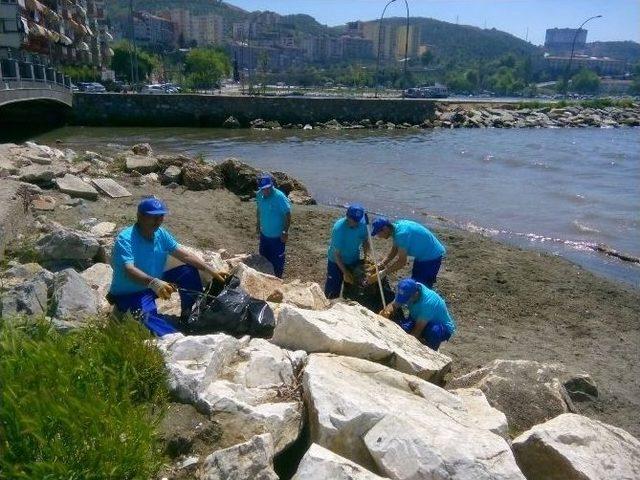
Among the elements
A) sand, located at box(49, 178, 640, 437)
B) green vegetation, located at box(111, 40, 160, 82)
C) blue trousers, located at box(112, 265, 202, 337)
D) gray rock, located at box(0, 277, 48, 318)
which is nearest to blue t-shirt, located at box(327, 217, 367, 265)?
sand, located at box(49, 178, 640, 437)

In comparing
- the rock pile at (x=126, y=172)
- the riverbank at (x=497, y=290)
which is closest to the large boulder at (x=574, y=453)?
the riverbank at (x=497, y=290)

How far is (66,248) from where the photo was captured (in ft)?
20.9

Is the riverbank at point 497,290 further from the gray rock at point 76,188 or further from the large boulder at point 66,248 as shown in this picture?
the large boulder at point 66,248

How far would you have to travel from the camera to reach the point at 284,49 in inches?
7751

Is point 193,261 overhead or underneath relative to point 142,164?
overhead

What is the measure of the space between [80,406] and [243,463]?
0.79m

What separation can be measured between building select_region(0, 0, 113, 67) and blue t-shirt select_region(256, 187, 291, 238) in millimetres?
29290

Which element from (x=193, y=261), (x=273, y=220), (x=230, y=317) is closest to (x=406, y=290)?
(x=230, y=317)

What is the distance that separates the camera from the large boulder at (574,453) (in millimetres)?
3264

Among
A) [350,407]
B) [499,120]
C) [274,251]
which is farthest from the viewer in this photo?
[499,120]

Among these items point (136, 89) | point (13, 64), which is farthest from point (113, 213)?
point (136, 89)

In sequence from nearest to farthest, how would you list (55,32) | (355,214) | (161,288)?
(161,288), (355,214), (55,32)

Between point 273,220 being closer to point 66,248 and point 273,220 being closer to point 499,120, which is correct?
point 66,248

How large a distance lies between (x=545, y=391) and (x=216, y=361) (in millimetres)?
2512
